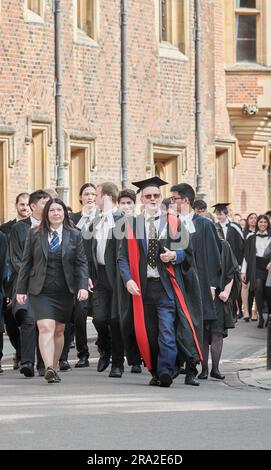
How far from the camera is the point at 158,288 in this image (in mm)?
14836

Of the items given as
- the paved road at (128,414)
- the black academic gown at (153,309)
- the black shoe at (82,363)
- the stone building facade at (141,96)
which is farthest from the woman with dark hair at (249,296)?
the black academic gown at (153,309)

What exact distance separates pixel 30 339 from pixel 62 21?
42.5 ft

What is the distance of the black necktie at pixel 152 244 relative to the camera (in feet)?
48.9

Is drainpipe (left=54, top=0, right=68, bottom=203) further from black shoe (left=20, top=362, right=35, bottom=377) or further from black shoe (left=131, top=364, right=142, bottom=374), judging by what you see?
black shoe (left=20, top=362, right=35, bottom=377)

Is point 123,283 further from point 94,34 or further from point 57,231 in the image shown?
point 94,34

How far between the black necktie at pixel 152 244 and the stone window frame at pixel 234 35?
2152 cm

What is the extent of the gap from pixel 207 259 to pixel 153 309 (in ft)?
4.05

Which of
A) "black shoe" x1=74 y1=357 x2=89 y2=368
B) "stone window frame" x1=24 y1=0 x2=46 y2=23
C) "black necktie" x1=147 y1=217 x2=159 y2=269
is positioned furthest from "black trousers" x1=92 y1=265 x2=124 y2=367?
"stone window frame" x1=24 y1=0 x2=46 y2=23

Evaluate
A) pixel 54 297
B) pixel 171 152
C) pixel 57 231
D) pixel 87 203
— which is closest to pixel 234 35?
pixel 171 152

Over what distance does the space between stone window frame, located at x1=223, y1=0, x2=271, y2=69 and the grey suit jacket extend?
70.3ft

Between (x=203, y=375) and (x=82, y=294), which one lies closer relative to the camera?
(x=82, y=294)

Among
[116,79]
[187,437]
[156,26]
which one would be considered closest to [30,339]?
[187,437]

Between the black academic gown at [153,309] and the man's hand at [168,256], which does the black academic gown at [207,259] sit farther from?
the man's hand at [168,256]

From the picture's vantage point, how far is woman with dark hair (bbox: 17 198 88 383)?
15.0m
